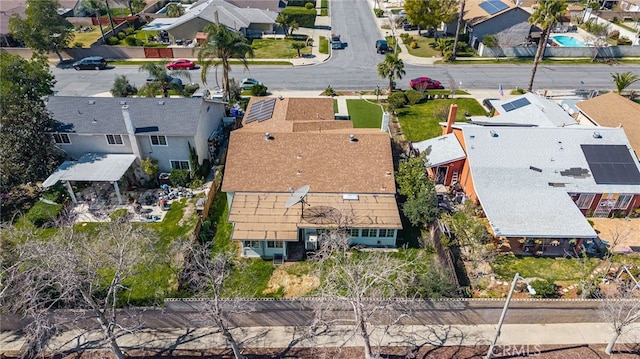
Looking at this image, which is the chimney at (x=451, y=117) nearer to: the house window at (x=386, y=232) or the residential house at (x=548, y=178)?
the residential house at (x=548, y=178)

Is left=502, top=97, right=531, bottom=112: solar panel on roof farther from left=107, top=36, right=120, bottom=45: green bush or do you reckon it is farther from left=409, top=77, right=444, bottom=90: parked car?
left=107, top=36, right=120, bottom=45: green bush

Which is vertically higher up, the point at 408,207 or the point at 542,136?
the point at 542,136

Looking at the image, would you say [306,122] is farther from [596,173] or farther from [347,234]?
[596,173]

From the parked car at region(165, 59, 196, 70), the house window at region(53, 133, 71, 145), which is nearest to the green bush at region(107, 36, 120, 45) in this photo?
the parked car at region(165, 59, 196, 70)

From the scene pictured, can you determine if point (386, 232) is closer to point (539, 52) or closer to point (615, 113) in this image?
point (615, 113)

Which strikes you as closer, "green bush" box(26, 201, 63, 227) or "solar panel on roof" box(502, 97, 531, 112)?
"green bush" box(26, 201, 63, 227)

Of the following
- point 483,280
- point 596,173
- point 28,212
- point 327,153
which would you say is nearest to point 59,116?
point 28,212

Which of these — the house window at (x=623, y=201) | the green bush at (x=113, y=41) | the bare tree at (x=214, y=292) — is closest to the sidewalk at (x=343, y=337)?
the bare tree at (x=214, y=292)
